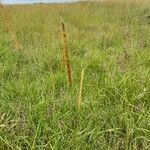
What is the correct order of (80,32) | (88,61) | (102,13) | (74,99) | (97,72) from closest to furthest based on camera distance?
1. (74,99)
2. (97,72)
3. (88,61)
4. (80,32)
5. (102,13)

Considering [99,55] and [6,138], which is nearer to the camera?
[6,138]

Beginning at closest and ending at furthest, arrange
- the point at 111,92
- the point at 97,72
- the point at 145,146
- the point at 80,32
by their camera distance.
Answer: the point at 145,146 → the point at 111,92 → the point at 97,72 → the point at 80,32

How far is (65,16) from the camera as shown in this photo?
30.0 ft

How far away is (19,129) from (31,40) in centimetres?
427

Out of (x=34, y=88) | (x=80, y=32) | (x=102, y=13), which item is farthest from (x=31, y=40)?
(x=34, y=88)

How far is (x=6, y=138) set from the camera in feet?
8.84

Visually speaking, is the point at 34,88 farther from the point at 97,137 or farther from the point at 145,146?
the point at 145,146

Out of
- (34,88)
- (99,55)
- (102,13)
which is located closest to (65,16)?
(102,13)

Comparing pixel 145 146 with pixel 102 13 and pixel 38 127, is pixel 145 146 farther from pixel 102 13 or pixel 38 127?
pixel 102 13

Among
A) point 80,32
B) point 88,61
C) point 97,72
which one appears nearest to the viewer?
point 97,72

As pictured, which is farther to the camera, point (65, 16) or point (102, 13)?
point (65, 16)

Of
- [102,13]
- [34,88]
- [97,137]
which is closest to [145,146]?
[97,137]

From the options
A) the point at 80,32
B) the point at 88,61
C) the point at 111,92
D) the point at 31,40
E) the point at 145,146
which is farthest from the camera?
the point at 80,32

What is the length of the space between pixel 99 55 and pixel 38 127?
2347 millimetres
